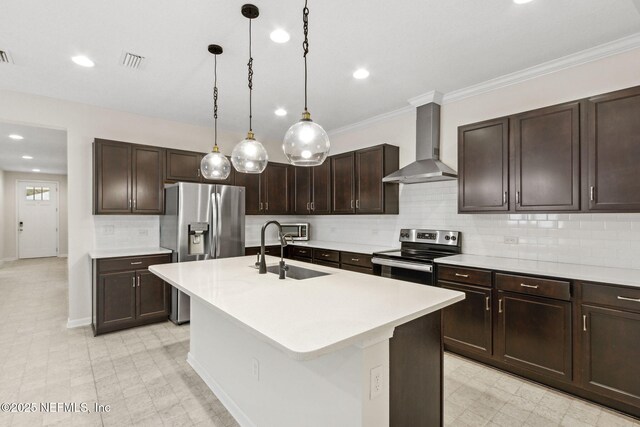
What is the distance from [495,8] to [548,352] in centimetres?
256

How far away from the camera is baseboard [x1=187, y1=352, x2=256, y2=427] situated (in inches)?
80.6

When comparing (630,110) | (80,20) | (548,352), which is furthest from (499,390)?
(80,20)

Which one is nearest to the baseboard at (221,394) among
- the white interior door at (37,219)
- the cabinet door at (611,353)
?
the cabinet door at (611,353)

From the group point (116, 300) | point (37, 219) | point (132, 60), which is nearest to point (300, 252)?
point (116, 300)

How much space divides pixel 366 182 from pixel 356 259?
1.07 m

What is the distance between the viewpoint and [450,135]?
368 cm

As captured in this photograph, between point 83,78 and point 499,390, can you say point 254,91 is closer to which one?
point 83,78

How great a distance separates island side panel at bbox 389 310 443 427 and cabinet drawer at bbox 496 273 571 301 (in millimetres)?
1157

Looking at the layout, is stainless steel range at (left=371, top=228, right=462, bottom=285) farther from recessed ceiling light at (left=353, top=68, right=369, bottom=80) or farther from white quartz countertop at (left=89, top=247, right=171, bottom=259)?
white quartz countertop at (left=89, top=247, right=171, bottom=259)

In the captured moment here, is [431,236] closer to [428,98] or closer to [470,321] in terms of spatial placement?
[470,321]

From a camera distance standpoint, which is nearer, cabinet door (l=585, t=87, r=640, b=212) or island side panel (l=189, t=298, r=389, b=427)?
island side panel (l=189, t=298, r=389, b=427)

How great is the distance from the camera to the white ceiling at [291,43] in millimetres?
2102

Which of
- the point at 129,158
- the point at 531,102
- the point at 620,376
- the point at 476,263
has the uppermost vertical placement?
the point at 531,102

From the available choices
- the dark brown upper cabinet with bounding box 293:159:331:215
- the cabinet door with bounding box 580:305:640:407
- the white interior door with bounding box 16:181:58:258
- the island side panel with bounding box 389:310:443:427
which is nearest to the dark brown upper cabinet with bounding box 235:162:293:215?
the dark brown upper cabinet with bounding box 293:159:331:215
